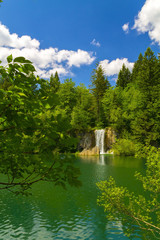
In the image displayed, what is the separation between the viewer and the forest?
180 centimetres

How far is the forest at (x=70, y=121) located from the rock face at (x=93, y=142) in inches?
66.3

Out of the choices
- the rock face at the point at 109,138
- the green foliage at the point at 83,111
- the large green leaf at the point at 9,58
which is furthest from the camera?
the green foliage at the point at 83,111

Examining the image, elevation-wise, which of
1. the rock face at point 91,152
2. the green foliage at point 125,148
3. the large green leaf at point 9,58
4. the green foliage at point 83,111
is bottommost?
the rock face at point 91,152

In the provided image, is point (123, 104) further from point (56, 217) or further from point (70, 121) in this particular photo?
point (56, 217)

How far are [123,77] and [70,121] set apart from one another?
3709 centimetres

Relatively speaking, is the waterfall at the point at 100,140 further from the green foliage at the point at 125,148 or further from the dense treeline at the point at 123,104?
the green foliage at the point at 125,148

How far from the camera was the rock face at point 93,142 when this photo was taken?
1694 inches

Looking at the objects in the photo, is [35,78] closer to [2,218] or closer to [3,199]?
[2,218]

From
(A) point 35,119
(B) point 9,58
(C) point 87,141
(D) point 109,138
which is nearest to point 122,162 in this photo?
(D) point 109,138

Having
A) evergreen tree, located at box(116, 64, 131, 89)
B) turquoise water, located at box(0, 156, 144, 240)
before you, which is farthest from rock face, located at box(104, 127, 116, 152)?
turquoise water, located at box(0, 156, 144, 240)

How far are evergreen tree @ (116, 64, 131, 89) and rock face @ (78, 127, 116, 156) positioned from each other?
19.2 meters

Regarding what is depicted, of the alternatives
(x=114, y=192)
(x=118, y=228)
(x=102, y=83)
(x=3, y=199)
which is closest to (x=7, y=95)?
(x=114, y=192)

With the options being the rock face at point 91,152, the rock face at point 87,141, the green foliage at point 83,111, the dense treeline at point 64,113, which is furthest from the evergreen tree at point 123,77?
the rock face at point 91,152

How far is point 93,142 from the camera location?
4472 cm
